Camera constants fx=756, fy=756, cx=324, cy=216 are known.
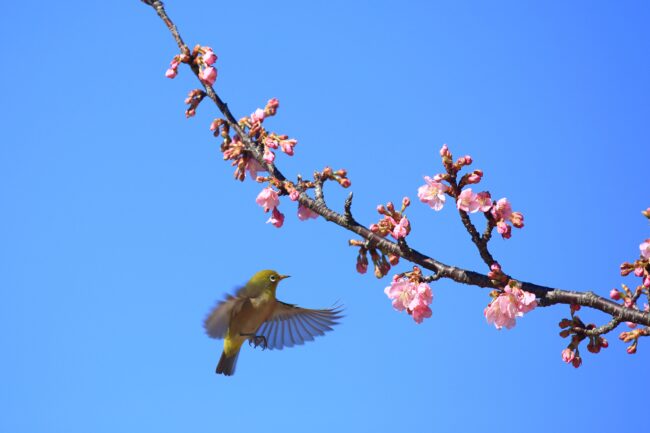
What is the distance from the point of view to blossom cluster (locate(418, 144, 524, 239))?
15.7ft

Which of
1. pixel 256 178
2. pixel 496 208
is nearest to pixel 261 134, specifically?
pixel 256 178

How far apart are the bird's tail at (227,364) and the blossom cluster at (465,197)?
190 inches

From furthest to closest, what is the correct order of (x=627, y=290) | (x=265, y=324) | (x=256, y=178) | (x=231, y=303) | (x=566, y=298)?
1. (x=265, y=324)
2. (x=231, y=303)
3. (x=256, y=178)
4. (x=627, y=290)
5. (x=566, y=298)

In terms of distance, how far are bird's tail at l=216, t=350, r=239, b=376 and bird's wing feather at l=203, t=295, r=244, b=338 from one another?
2.78 ft

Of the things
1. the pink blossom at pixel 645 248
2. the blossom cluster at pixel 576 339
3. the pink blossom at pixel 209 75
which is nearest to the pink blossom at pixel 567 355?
the blossom cluster at pixel 576 339

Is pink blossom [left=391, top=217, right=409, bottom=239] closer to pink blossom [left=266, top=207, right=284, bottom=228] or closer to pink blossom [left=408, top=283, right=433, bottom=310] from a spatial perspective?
pink blossom [left=408, top=283, right=433, bottom=310]

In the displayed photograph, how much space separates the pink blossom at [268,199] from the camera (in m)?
5.65

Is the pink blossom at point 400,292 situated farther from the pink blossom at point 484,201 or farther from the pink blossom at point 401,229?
the pink blossom at point 484,201

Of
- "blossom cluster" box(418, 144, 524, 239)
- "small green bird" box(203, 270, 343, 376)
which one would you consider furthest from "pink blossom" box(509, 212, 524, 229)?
"small green bird" box(203, 270, 343, 376)

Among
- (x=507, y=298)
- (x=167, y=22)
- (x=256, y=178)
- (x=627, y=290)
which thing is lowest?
(x=507, y=298)

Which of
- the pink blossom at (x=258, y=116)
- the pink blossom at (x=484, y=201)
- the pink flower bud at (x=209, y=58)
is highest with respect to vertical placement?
the pink flower bud at (x=209, y=58)

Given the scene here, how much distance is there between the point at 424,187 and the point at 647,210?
55.7 inches

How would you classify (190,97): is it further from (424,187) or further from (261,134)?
(424,187)

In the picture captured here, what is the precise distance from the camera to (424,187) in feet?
16.1
